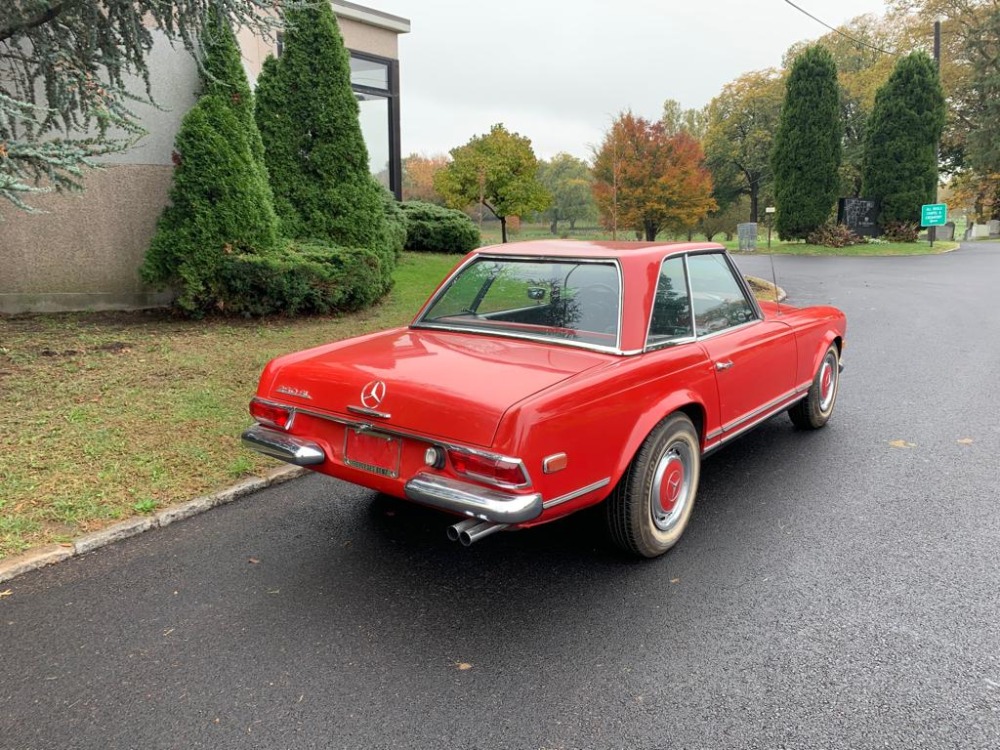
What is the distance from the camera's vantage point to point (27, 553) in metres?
3.56

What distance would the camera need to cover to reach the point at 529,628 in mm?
3020

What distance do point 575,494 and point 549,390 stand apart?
0.45 m

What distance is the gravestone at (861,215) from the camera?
31.5 m

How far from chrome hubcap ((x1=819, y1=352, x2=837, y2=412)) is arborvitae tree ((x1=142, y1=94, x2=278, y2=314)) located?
6.74 m

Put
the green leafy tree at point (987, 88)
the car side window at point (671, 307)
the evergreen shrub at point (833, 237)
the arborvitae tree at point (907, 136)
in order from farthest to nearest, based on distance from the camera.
→ the green leafy tree at point (987, 88) < the arborvitae tree at point (907, 136) < the evergreen shrub at point (833, 237) < the car side window at point (671, 307)

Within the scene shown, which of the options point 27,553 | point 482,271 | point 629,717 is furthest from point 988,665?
point 27,553

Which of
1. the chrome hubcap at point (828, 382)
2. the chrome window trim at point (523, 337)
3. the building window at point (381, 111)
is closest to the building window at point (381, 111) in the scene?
the building window at point (381, 111)

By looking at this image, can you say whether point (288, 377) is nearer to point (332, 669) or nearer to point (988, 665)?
point (332, 669)

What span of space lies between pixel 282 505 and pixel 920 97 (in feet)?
113

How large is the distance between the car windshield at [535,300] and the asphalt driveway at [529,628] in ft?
3.38

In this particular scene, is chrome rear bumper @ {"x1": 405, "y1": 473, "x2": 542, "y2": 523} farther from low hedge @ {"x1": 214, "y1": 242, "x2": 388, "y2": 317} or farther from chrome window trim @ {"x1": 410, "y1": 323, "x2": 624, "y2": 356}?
low hedge @ {"x1": 214, "y1": 242, "x2": 388, "y2": 317}

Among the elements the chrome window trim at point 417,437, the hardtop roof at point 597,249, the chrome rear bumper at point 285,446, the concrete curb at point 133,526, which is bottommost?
the concrete curb at point 133,526

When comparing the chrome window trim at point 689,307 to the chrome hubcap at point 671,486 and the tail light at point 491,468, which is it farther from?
the tail light at point 491,468

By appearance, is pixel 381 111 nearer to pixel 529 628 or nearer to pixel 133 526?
pixel 133 526
